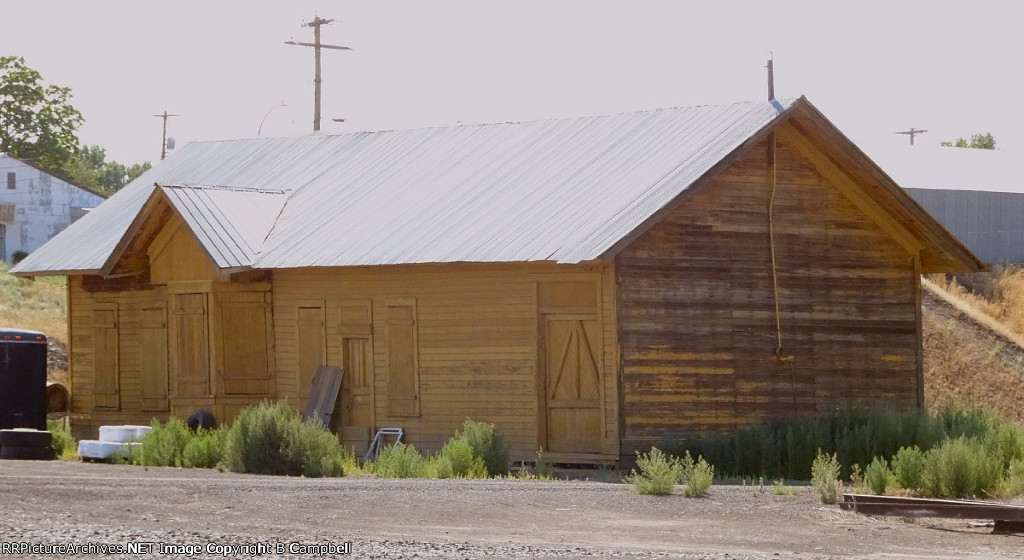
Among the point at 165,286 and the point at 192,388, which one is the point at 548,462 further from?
the point at 165,286

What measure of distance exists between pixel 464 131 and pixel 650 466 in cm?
1186

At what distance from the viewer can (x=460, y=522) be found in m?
13.8

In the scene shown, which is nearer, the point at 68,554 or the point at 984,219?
the point at 68,554

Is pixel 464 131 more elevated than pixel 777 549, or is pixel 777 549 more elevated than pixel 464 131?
pixel 464 131

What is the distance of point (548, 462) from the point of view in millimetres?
22141

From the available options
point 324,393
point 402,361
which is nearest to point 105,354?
point 324,393

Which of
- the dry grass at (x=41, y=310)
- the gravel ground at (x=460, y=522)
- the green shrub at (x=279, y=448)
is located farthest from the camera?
the dry grass at (x=41, y=310)

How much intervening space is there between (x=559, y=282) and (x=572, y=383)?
139 cm

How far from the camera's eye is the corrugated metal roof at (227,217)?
81.7ft

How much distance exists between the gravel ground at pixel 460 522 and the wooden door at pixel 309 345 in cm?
731

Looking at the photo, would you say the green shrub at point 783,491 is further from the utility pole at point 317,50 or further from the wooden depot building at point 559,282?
the utility pole at point 317,50

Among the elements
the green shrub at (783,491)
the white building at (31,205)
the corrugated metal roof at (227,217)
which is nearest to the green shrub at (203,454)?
the corrugated metal roof at (227,217)

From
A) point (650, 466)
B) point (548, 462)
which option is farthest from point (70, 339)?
point (650, 466)

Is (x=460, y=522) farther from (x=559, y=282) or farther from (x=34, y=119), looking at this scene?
(x=34, y=119)
